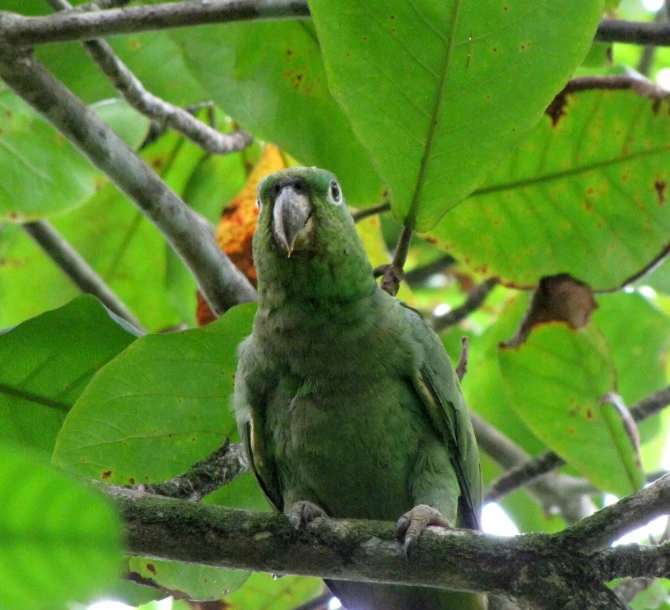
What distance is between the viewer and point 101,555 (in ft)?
2.16

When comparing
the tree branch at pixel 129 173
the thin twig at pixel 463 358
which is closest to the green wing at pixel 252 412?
the tree branch at pixel 129 173

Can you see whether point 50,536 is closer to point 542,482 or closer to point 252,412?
point 252,412

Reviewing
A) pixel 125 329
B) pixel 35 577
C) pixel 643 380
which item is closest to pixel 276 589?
pixel 125 329

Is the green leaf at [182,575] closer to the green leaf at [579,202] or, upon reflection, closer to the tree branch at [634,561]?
the tree branch at [634,561]

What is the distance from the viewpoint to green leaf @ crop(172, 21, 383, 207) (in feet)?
9.99

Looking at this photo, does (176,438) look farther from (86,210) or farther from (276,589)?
(86,210)

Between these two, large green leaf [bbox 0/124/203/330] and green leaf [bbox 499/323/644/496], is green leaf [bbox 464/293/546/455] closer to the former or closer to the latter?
green leaf [bbox 499/323/644/496]

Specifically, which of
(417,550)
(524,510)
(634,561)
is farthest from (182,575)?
(524,510)

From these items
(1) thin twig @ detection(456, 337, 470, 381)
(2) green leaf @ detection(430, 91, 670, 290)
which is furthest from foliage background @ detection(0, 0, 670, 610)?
(1) thin twig @ detection(456, 337, 470, 381)

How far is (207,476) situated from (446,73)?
1.30 metres

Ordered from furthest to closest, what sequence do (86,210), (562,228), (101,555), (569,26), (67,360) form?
(86,210) < (562,228) < (67,360) < (569,26) < (101,555)

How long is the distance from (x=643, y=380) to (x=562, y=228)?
4.04 ft

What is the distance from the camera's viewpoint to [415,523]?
6.57 feet

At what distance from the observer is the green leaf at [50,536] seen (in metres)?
0.66
